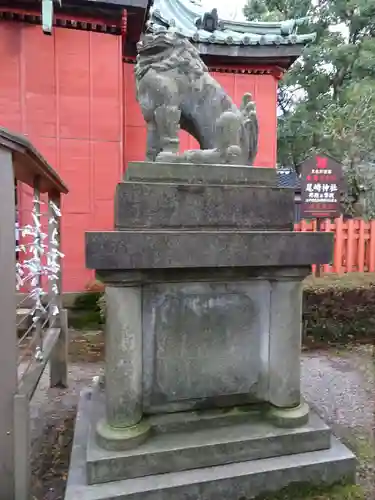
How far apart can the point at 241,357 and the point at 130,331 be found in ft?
2.86

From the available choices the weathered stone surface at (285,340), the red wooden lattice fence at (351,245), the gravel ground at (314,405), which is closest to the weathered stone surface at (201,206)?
the weathered stone surface at (285,340)

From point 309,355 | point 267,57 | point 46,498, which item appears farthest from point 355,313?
point 267,57

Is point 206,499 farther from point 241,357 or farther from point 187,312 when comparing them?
point 187,312

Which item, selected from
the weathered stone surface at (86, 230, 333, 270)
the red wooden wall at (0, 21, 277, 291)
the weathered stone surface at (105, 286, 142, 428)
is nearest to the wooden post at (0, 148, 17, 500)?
the weathered stone surface at (86, 230, 333, 270)

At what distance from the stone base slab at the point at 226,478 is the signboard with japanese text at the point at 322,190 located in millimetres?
4757

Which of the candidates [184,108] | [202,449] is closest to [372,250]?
[184,108]

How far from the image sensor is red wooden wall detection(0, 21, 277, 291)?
20.5 ft

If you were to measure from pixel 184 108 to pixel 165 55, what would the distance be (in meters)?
0.42

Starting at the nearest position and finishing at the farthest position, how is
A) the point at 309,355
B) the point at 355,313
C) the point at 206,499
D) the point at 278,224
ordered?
the point at 206,499, the point at 278,224, the point at 309,355, the point at 355,313

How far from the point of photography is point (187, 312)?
9.02 feet

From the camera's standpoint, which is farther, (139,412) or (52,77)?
(52,77)

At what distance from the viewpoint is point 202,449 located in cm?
259

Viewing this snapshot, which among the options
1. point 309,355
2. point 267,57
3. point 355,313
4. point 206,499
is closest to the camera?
point 206,499

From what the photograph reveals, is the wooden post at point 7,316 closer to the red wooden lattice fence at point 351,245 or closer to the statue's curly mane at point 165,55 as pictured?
the statue's curly mane at point 165,55
